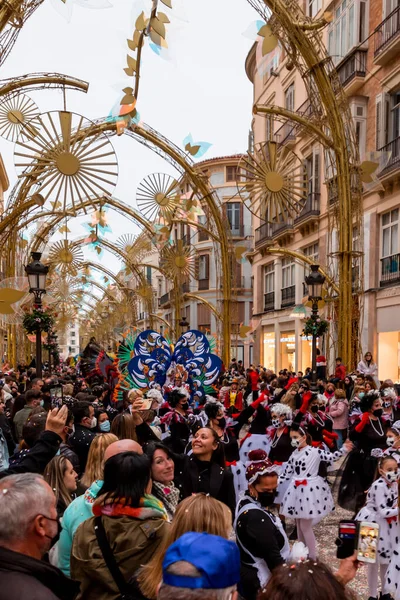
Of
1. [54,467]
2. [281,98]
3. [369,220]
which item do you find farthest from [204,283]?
[54,467]

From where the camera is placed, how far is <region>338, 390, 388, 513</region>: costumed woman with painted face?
7.16m

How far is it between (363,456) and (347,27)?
19774 mm

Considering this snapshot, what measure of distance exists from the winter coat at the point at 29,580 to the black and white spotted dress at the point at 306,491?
4.55 meters

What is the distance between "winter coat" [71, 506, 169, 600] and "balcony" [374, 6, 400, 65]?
1870cm

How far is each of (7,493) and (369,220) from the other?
64.9 ft

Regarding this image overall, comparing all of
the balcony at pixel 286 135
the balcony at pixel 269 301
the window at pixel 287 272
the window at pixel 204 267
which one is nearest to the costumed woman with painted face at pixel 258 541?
the window at pixel 287 272

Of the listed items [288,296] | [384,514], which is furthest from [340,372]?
[288,296]

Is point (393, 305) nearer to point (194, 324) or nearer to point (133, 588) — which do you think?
point (133, 588)

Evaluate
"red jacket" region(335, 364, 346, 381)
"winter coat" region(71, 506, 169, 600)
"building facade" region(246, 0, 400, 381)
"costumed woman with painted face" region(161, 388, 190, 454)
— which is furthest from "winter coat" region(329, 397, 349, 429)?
"winter coat" region(71, 506, 169, 600)

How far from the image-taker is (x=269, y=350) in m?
33.9

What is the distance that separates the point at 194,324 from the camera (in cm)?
5003

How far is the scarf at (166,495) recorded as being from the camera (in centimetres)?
398

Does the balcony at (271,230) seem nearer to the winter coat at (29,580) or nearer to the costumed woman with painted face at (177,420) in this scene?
the costumed woman with painted face at (177,420)

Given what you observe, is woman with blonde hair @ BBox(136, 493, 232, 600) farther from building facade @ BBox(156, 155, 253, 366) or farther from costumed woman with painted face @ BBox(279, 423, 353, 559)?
building facade @ BBox(156, 155, 253, 366)
